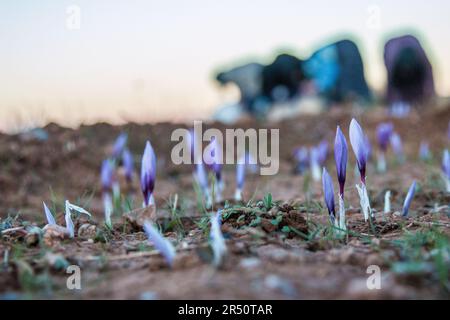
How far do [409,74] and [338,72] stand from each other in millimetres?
1799

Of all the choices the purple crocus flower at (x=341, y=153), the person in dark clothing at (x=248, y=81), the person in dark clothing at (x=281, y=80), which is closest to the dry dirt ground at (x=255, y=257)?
the purple crocus flower at (x=341, y=153)

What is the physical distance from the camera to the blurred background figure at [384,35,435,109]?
10.6 m

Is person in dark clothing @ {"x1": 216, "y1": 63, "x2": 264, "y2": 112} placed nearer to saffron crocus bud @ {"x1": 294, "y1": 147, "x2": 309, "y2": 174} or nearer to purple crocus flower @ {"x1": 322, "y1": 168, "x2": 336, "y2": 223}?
saffron crocus bud @ {"x1": 294, "y1": 147, "x2": 309, "y2": 174}

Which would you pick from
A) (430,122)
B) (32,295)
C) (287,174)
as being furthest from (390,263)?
(430,122)

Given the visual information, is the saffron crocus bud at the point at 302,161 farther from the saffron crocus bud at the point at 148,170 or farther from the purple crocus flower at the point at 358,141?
the purple crocus flower at the point at 358,141

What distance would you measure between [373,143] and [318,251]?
6.51 m

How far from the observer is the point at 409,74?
35.4 feet

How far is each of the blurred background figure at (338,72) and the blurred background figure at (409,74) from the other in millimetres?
1031

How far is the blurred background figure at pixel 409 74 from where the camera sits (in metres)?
10.6

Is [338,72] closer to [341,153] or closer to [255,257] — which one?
[341,153]

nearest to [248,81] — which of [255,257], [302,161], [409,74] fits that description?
[409,74]

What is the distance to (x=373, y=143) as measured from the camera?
7953 millimetres

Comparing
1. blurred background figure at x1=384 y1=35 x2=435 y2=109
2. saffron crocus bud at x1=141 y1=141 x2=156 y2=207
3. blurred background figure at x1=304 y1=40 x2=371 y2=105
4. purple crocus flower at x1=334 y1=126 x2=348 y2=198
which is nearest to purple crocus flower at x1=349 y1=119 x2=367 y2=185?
purple crocus flower at x1=334 y1=126 x2=348 y2=198
